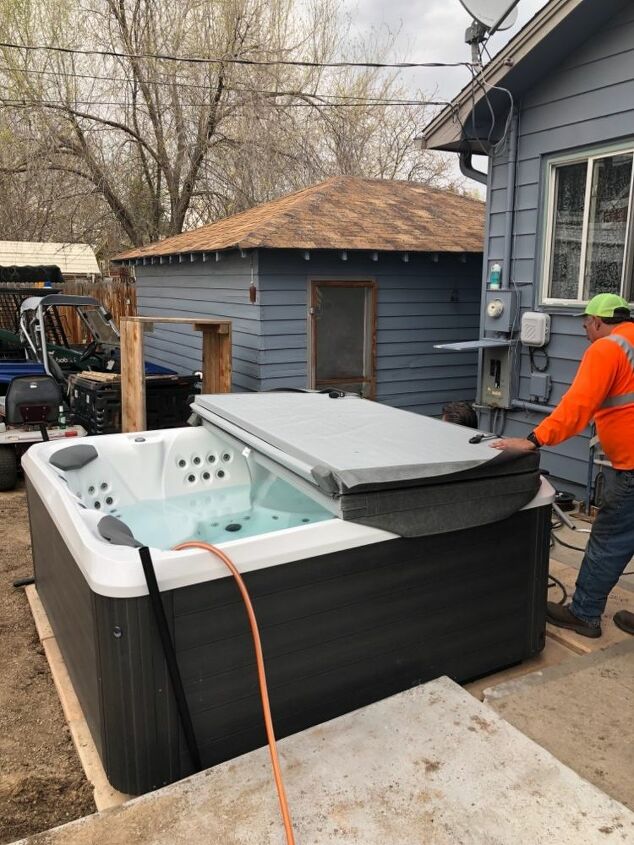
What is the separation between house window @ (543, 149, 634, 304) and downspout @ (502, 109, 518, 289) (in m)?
0.32

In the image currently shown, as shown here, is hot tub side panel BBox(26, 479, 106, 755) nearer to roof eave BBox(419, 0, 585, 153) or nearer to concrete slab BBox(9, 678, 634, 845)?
concrete slab BBox(9, 678, 634, 845)

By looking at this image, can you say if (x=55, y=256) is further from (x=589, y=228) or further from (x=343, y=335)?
(x=589, y=228)

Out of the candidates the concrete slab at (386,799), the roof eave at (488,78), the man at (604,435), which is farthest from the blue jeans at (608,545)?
the roof eave at (488,78)

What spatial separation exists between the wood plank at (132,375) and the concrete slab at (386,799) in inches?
165

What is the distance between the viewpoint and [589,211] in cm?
468

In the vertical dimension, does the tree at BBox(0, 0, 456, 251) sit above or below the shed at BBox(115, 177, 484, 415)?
above

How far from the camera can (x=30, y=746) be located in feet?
8.12

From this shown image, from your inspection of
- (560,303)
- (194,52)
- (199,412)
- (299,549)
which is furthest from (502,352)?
(194,52)

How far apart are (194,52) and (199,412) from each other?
12.3m

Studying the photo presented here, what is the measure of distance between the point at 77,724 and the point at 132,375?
377 centimetres

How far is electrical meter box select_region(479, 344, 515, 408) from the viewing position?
17.6 ft

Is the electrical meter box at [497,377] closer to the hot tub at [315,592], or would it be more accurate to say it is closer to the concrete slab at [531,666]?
the hot tub at [315,592]

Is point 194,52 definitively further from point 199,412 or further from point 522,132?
point 199,412

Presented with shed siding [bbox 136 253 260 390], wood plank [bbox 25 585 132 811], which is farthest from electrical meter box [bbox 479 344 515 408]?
wood plank [bbox 25 585 132 811]
